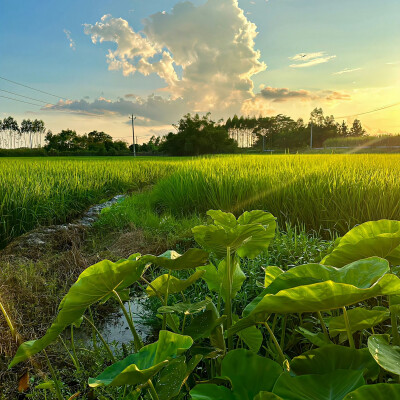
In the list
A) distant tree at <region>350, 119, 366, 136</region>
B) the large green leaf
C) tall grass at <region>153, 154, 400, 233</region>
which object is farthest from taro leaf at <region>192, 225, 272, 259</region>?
distant tree at <region>350, 119, 366, 136</region>

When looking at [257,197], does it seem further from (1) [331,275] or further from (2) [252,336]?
(1) [331,275]

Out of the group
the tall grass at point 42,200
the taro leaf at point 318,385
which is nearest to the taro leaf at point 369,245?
the taro leaf at point 318,385

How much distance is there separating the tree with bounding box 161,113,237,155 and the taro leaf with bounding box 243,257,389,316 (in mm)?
39784

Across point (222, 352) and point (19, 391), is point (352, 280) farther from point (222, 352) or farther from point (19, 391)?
point (19, 391)

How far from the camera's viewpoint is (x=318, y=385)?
52 cm

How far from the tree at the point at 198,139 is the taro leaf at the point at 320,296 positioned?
39828 millimetres

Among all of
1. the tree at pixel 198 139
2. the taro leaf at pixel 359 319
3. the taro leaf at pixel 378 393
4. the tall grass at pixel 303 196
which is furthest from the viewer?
the tree at pixel 198 139

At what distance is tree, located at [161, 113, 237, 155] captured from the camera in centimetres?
4028

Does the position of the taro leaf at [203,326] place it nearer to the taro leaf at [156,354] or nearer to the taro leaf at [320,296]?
the taro leaf at [156,354]

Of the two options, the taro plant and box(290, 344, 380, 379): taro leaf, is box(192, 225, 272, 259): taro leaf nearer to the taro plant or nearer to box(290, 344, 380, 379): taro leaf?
the taro plant

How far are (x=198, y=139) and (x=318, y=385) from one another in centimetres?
4051

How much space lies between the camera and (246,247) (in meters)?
1.01

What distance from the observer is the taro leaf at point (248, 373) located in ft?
1.99

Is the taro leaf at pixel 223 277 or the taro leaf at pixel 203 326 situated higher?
the taro leaf at pixel 223 277
